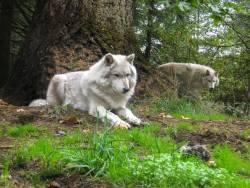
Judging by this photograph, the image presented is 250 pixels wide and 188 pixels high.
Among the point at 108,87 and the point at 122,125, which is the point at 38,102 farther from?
the point at 122,125

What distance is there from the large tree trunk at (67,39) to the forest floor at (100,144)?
62.0 inches

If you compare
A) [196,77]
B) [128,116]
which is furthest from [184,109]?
[196,77]

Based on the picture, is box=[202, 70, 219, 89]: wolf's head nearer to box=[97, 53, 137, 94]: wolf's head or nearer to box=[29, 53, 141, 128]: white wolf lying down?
box=[29, 53, 141, 128]: white wolf lying down

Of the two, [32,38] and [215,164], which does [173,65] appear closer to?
[32,38]

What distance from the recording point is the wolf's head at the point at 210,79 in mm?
15805

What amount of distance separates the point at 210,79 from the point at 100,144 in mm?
11666

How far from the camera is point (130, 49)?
35.3ft

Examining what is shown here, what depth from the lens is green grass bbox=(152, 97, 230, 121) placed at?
8953 mm

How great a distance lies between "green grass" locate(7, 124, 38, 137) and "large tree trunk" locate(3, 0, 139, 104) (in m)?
3.52

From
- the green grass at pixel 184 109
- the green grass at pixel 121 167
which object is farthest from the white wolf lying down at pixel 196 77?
the green grass at pixel 121 167

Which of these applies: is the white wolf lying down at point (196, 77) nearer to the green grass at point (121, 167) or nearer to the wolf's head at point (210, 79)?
the wolf's head at point (210, 79)

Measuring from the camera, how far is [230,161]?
18.3 ft

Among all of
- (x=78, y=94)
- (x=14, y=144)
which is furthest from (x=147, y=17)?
(x=14, y=144)

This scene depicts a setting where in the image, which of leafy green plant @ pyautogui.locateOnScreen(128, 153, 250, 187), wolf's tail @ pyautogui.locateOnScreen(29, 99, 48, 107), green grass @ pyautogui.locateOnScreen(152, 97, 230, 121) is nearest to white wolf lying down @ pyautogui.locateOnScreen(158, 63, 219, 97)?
green grass @ pyautogui.locateOnScreen(152, 97, 230, 121)
